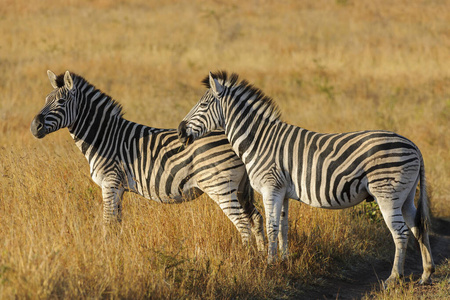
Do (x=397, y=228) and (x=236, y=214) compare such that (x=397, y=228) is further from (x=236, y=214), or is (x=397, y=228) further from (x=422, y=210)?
(x=236, y=214)

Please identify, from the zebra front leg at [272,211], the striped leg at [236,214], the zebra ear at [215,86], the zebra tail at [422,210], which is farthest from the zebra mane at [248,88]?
the zebra tail at [422,210]

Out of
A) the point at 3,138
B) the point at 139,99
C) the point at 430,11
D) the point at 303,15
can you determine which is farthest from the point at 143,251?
the point at 430,11

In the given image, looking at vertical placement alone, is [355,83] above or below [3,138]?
above

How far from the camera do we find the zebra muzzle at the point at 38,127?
6.91 metres

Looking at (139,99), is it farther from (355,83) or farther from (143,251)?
(143,251)

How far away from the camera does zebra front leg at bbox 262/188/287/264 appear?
6.68 metres

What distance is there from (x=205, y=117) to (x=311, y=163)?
139 centimetres

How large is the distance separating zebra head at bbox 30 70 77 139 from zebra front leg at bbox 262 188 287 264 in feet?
8.65

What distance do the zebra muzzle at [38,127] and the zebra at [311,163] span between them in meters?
1.65

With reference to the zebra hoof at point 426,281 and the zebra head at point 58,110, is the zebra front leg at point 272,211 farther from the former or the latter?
the zebra head at point 58,110

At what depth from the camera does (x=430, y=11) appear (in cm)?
3400

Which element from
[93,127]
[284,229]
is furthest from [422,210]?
[93,127]

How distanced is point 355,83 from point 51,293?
Result: 59.5 feet

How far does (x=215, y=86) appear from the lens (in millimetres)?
6980
